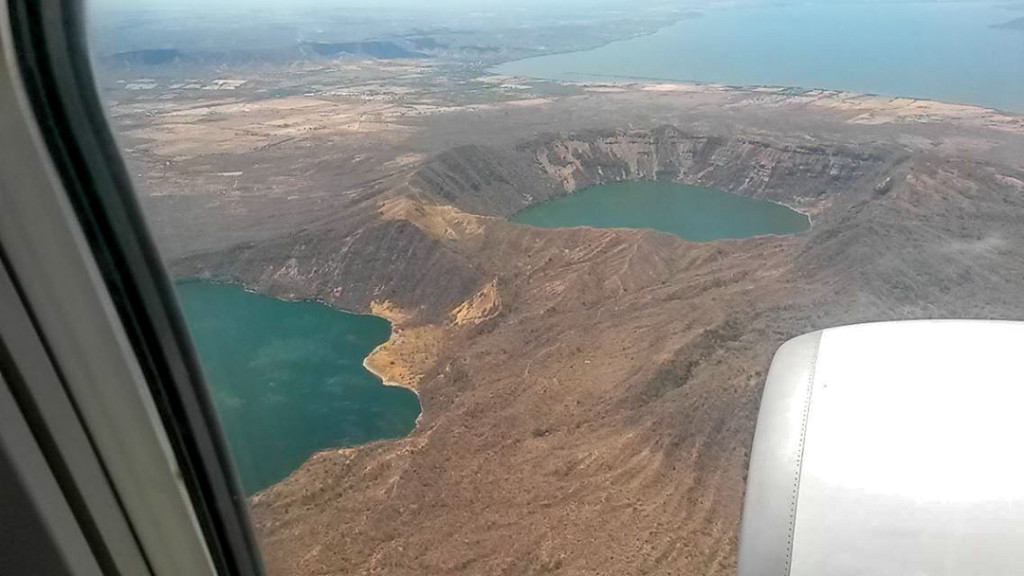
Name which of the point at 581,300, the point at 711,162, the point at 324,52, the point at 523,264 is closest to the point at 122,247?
the point at 581,300

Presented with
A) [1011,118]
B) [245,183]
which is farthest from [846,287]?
[1011,118]

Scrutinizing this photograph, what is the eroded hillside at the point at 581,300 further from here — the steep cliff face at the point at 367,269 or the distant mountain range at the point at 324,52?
the distant mountain range at the point at 324,52

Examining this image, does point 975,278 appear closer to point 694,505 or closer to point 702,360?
point 702,360

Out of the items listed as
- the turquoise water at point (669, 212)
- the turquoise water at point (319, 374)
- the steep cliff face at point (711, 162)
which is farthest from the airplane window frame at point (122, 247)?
the steep cliff face at point (711, 162)

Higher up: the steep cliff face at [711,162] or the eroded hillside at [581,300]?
the eroded hillside at [581,300]

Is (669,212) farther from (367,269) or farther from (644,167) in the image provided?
(367,269)

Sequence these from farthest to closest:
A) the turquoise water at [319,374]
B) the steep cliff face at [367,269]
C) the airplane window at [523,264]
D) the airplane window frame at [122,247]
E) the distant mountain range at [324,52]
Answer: the distant mountain range at [324,52]
the steep cliff face at [367,269]
the turquoise water at [319,374]
the airplane window at [523,264]
the airplane window frame at [122,247]
